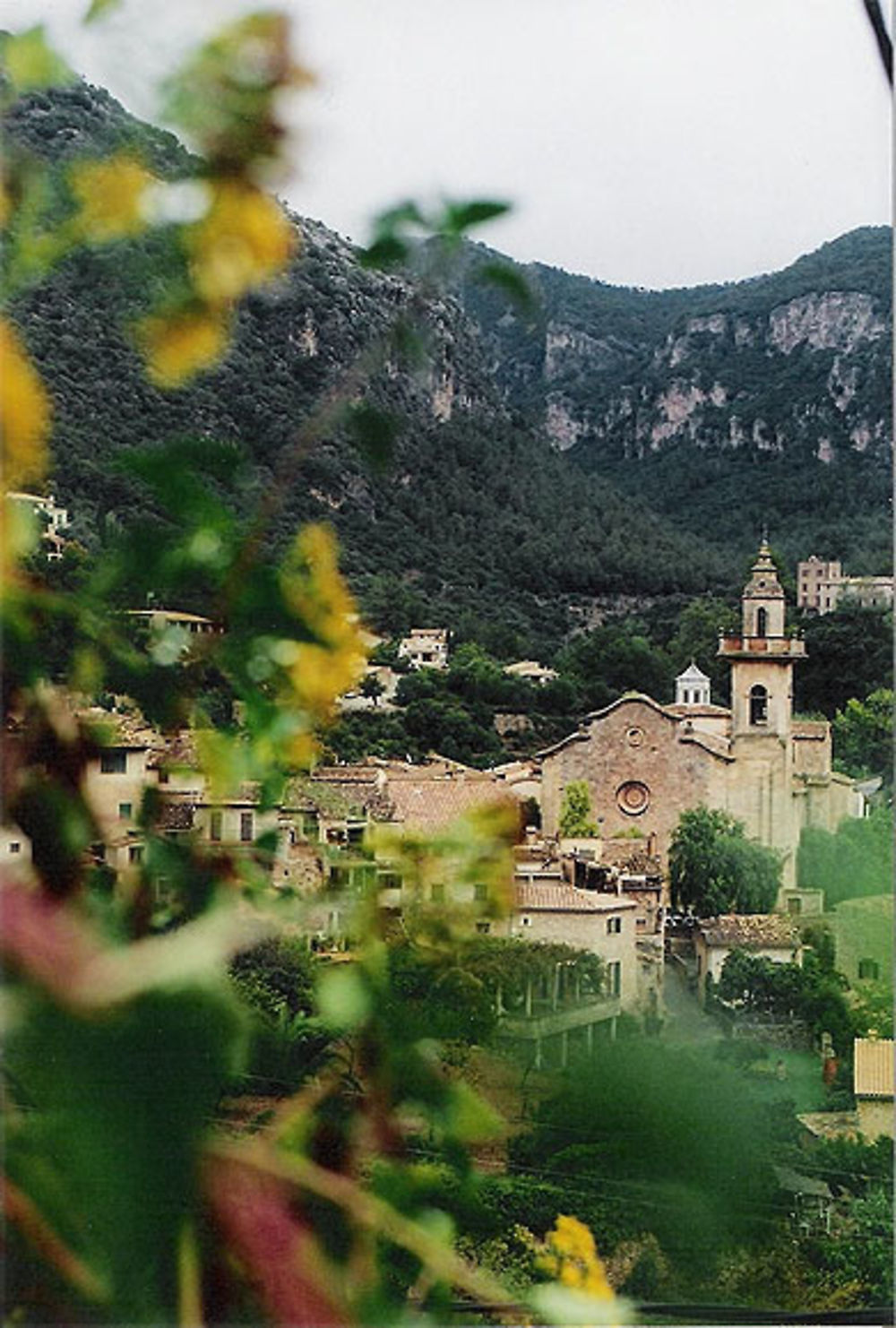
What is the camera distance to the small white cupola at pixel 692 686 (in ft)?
4.61

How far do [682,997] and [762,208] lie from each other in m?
0.67

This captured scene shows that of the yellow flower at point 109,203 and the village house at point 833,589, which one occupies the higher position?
the village house at point 833,589

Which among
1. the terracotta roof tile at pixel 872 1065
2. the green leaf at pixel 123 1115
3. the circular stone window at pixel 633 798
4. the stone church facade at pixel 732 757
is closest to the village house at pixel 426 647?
the stone church facade at pixel 732 757

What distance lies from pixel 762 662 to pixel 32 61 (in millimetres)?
1043

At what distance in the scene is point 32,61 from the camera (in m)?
0.44

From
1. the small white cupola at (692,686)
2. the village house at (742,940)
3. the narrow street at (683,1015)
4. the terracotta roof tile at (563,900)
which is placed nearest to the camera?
the terracotta roof tile at (563,900)

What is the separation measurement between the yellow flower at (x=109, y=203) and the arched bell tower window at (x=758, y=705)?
95 centimetres

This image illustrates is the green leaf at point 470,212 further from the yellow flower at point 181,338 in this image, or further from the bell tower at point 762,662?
the bell tower at point 762,662

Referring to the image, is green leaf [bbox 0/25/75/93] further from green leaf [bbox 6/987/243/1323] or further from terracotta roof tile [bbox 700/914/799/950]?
terracotta roof tile [bbox 700/914/799/950]

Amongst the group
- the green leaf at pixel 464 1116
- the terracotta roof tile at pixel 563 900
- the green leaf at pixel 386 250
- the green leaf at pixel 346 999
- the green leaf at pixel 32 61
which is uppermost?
the green leaf at pixel 32 61

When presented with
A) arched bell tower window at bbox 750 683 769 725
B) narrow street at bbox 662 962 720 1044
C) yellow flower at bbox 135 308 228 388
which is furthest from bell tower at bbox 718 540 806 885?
yellow flower at bbox 135 308 228 388

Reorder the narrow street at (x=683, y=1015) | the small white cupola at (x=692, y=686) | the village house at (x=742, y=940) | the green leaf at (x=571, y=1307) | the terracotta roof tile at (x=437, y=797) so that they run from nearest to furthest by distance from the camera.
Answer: the green leaf at (x=571, y=1307), the terracotta roof tile at (x=437, y=797), the narrow street at (x=683, y=1015), the village house at (x=742, y=940), the small white cupola at (x=692, y=686)

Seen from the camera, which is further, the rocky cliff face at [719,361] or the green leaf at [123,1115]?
the rocky cliff face at [719,361]

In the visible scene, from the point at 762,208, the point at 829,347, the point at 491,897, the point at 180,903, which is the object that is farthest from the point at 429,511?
the point at 180,903
